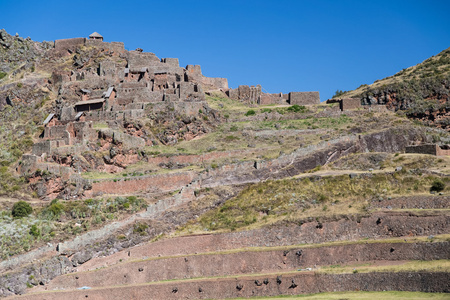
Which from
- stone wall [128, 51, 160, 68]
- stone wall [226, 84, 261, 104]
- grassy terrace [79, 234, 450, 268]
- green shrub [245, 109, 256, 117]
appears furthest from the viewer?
stone wall [226, 84, 261, 104]

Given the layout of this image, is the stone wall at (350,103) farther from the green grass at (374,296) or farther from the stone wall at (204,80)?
the green grass at (374,296)

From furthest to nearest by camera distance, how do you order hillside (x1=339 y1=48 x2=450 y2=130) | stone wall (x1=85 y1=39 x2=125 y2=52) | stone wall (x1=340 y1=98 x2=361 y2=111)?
stone wall (x1=85 y1=39 x2=125 y2=52) → stone wall (x1=340 y1=98 x2=361 y2=111) → hillside (x1=339 y1=48 x2=450 y2=130)

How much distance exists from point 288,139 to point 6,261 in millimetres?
27344

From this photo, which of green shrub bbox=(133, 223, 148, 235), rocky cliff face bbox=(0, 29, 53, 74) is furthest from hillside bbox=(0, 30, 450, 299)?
rocky cliff face bbox=(0, 29, 53, 74)

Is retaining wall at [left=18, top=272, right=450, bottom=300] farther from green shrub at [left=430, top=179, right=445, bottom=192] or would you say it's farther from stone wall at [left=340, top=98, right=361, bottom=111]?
stone wall at [left=340, top=98, right=361, bottom=111]

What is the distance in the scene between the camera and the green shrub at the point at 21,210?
49.3 meters

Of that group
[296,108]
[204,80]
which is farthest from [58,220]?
[204,80]

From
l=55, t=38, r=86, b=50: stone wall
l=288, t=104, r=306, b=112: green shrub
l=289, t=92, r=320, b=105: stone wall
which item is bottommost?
l=288, t=104, r=306, b=112: green shrub

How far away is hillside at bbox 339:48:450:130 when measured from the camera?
63.9 metres

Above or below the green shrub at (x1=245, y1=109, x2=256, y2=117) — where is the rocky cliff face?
above

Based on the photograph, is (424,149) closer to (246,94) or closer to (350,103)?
(350,103)

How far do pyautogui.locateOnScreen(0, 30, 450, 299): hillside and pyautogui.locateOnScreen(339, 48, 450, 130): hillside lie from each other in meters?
1.93

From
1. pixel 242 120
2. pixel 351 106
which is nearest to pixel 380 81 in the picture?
pixel 351 106

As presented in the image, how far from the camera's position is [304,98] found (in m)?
73.7
